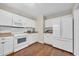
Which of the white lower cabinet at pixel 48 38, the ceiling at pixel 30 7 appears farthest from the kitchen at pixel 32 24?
the white lower cabinet at pixel 48 38

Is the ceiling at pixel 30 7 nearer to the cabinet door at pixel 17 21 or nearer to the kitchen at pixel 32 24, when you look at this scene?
the kitchen at pixel 32 24

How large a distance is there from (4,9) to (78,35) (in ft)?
5.81

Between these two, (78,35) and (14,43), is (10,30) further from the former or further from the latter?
(78,35)

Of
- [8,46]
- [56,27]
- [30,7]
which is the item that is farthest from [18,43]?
[56,27]

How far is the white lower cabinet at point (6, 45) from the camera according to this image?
4.64 feet

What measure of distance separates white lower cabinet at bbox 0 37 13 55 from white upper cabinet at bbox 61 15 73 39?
58.4 inches

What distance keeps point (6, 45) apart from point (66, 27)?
1650 millimetres

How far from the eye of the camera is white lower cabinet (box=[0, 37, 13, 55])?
55.7 inches

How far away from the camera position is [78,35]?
156 cm

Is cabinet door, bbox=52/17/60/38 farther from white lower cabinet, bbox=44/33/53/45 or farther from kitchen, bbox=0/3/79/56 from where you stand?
white lower cabinet, bbox=44/33/53/45

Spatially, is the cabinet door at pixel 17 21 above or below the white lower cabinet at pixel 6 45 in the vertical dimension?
above

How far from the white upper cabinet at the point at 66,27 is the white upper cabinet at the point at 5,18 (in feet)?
4.70

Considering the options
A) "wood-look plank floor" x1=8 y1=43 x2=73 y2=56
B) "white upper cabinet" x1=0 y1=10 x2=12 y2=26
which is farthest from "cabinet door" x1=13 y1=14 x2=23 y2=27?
"wood-look plank floor" x1=8 y1=43 x2=73 y2=56

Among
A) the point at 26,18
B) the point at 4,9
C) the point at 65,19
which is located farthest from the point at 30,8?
the point at 65,19
